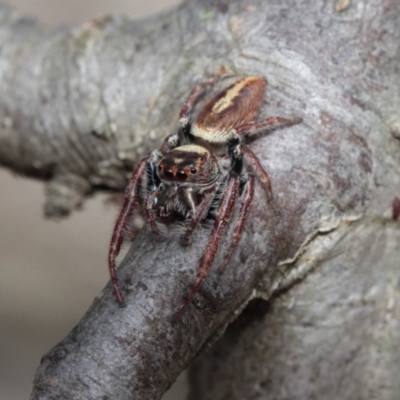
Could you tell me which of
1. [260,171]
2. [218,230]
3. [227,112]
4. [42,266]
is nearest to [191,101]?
[227,112]

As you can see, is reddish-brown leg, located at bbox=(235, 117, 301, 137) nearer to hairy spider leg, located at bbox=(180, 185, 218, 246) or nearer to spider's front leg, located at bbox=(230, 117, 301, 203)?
spider's front leg, located at bbox=(230, 117, 301, 203)

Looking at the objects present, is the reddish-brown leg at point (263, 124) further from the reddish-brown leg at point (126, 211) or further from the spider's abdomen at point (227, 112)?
the reddish-brown leg at point (126, 211)

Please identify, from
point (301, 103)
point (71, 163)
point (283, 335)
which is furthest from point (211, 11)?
point (283, 335)

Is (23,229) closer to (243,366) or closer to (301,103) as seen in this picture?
(243,366)

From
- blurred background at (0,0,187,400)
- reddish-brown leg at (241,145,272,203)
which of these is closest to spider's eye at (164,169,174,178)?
reddish-brown leg at (241,145,272,203)

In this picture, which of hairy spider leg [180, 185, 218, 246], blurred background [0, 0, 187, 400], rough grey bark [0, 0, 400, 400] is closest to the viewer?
rough grey bark [0, 0, 400, 400]

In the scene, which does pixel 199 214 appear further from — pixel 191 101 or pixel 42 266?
pixel 42 266
